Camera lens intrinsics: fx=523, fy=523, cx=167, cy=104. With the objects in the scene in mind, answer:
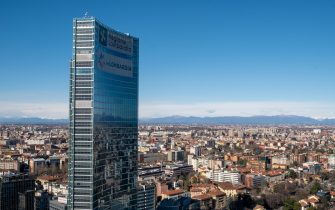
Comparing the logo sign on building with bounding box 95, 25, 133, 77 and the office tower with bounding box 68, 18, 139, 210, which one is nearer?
the office tower with bounding box 68, 18, 139, 210

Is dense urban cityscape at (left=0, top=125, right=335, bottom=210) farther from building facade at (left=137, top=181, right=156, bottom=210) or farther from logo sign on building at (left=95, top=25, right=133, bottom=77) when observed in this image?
logo sign on building at (left=95, top=25, right=133, bottom=77)

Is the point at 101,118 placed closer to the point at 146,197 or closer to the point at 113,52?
the point at 113,52

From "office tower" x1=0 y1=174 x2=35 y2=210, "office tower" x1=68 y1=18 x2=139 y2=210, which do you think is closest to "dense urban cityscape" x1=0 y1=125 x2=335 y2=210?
"office tower" x1=0 y1=174 x2=35 y2=210

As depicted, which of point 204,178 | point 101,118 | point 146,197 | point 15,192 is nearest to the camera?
point 101,118

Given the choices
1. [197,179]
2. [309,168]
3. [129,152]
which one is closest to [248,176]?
[197,179]

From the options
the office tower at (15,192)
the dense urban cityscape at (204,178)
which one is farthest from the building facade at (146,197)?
the office tower at (15,192)

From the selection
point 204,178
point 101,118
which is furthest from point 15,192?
point 204,178
